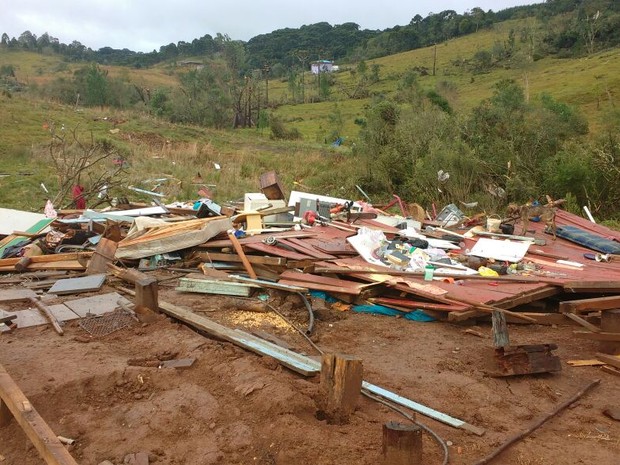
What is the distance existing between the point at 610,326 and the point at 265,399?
326 centimetres

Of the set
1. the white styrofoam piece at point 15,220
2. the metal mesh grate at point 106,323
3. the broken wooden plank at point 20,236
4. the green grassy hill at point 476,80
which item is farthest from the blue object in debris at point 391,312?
the green grassy hill at point 476,80

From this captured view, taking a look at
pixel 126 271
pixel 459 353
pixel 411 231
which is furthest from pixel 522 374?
pixel 126 271

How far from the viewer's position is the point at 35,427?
2816mm

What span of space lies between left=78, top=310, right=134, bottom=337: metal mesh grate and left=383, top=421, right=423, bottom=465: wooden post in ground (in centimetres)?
335

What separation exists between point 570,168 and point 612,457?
11.4 meters

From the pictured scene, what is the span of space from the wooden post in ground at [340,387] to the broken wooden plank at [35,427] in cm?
159

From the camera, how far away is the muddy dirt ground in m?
3.18

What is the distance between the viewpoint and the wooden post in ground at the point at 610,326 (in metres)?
4.77

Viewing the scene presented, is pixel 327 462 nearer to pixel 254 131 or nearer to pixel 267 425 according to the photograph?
pixel 267 425

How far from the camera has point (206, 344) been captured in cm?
470

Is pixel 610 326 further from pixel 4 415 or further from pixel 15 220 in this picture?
pixel 15 220

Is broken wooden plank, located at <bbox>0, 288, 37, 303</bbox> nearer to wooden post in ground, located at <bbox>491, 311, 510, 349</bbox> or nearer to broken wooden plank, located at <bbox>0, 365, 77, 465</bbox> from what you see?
broken wooden plank, located at <bbox>0, 365, 77, 465</bbox>

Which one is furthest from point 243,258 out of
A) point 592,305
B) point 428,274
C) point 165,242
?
point 592,305

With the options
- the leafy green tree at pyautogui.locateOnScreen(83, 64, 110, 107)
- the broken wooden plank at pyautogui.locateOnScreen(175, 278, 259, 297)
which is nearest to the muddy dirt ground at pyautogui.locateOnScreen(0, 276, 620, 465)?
the broken wooden plank at pyautogui.locateOnScreen(175, 278, 259, 297)
